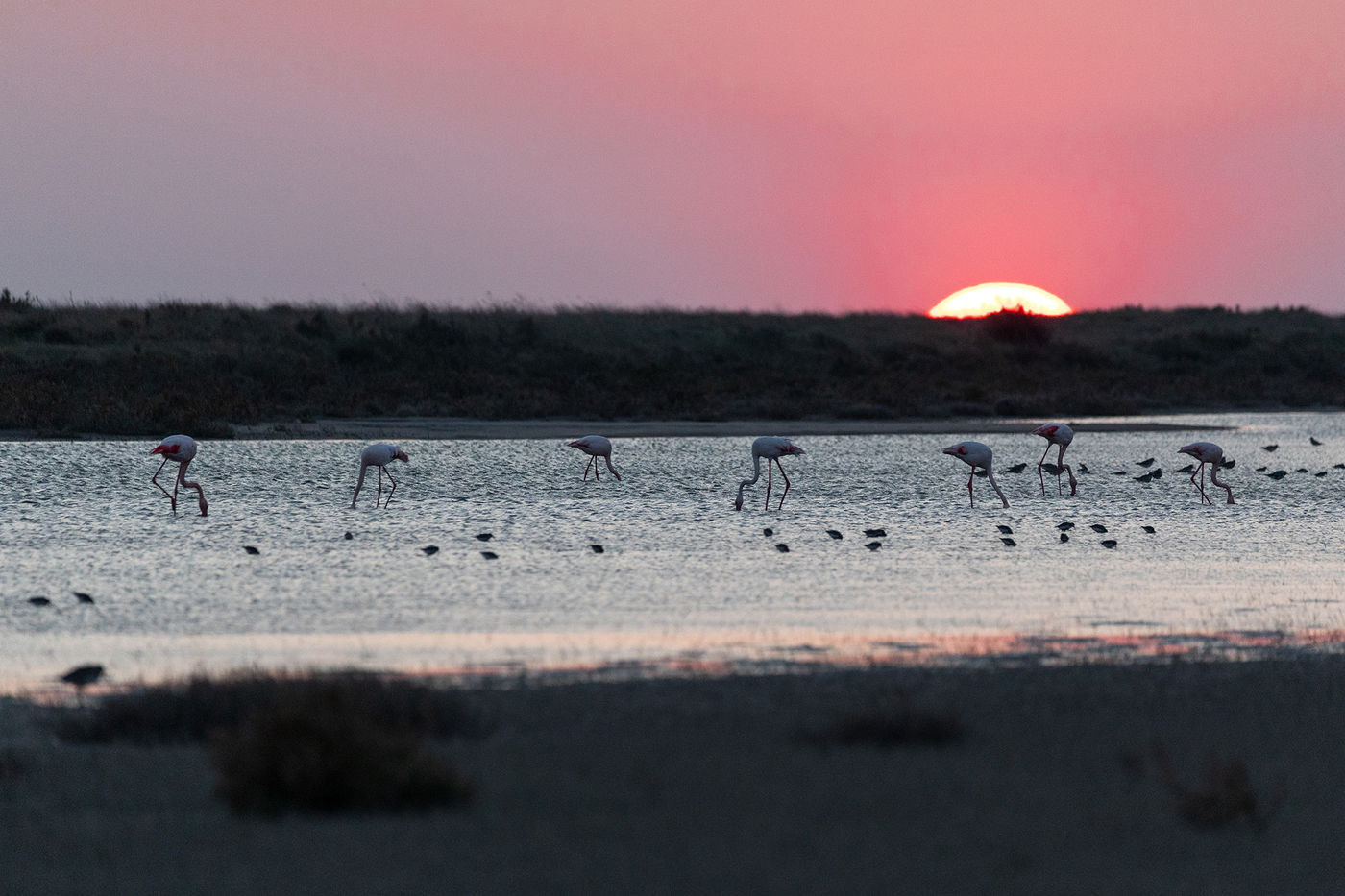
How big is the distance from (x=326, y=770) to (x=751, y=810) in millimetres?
1611

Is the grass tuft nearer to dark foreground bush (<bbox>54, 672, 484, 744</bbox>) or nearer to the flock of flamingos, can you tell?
dark foreground bush (<bbox>54, 672, 484, 744</bbox>)

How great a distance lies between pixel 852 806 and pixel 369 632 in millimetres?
4838

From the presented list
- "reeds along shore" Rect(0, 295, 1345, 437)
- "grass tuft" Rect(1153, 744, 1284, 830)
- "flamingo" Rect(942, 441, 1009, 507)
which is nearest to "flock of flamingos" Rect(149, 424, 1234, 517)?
"flamingo" Rect(942, 441, 1009, 507)

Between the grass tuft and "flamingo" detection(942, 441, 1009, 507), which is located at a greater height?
"flamingo" detection(942, 441, 1009, 507)

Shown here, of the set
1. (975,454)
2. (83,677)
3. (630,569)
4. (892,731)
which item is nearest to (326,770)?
(892,731)

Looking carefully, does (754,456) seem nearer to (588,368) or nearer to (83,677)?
(83,677)

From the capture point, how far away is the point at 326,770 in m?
6.16

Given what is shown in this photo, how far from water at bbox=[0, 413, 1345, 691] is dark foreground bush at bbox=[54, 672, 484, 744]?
3.84 feet

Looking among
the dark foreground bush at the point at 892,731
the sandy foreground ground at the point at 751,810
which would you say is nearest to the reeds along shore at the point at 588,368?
the sandy foreground ground at the point at 751,810

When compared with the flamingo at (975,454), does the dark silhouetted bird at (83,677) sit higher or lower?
lower

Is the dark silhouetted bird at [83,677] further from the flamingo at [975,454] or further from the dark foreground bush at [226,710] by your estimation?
the flamingo at [975,454]

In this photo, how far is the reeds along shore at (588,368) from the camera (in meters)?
37.9

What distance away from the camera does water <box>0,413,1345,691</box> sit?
993 cm

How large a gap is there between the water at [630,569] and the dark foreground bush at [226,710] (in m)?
1.17
